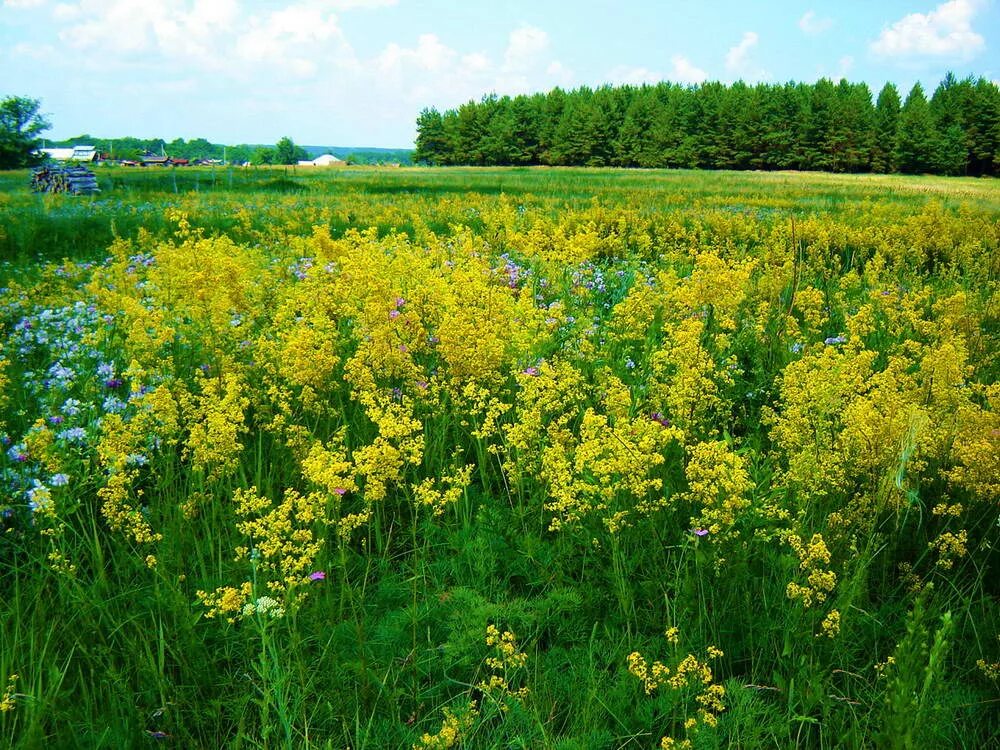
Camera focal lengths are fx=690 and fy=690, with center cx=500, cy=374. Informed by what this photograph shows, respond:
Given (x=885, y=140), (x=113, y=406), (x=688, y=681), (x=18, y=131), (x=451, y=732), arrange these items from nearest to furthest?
1. (x=451, y=732)
2. (x=688, y=681)
3. (x=113, y=406)
4. (x=18, y=131)
5. (x=885, y=140)

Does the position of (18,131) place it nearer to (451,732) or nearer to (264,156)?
(451,732)

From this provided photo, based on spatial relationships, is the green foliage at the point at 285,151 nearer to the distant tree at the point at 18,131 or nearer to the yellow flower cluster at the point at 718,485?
the distant tree at the point at 18,131

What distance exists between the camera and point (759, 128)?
78.9 meters

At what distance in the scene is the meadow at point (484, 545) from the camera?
2242mm

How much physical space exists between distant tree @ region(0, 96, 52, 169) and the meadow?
66.1 meters

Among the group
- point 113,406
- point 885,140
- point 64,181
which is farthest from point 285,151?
point 113,406

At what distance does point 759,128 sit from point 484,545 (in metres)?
86.5

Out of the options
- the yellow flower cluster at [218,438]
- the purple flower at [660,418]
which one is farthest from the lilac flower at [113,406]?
the purple flower at [660,418]

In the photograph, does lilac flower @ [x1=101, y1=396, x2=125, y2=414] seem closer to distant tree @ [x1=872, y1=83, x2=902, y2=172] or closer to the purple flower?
the purple flower

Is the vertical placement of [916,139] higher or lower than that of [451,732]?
higher

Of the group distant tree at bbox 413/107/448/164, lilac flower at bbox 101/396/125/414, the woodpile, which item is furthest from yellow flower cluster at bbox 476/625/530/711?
distant tree at bbox 413/107/448/164

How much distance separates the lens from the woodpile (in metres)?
21.5

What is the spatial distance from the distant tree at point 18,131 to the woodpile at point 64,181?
42.5 meters

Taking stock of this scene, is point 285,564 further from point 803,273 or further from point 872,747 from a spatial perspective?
point 803,273
